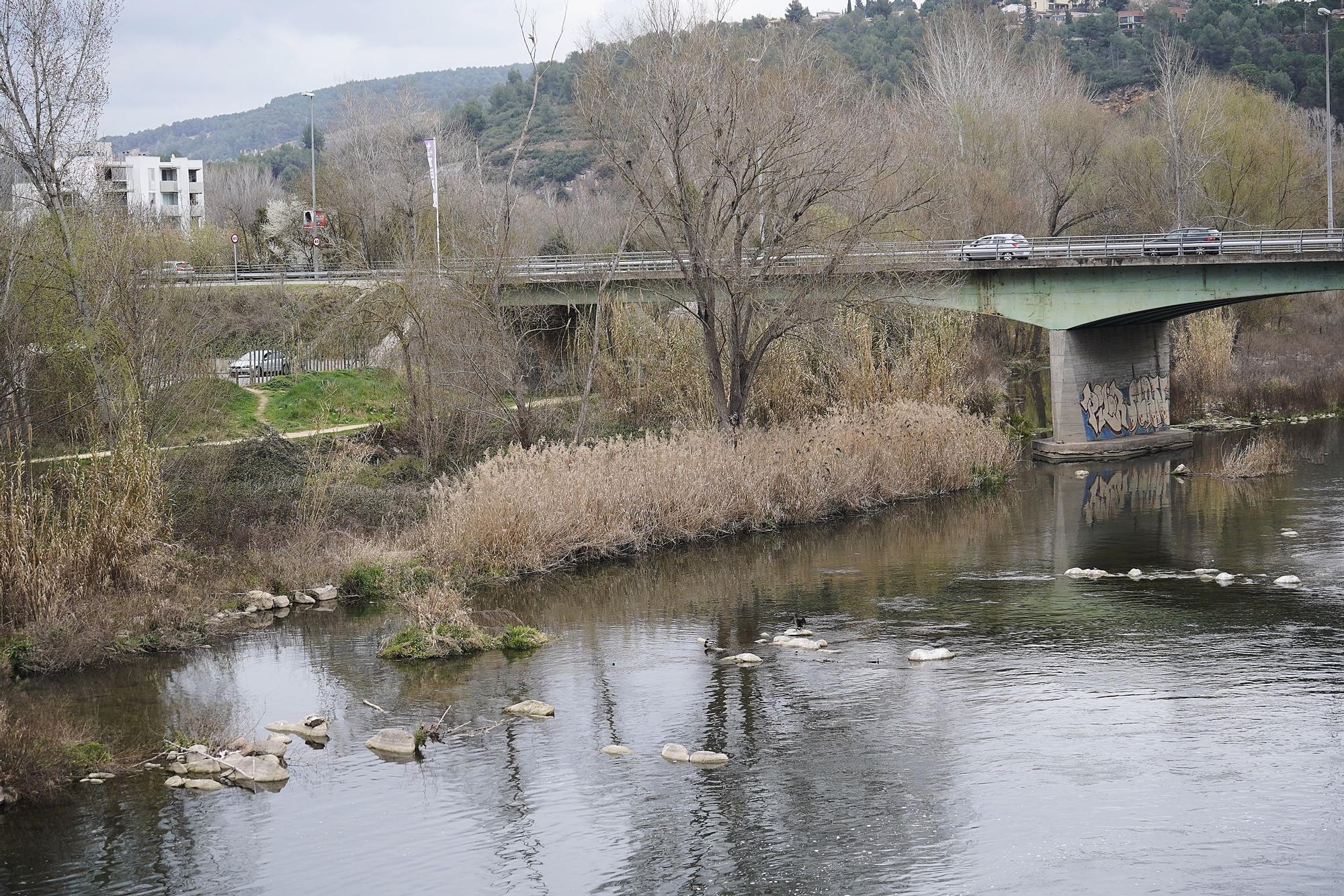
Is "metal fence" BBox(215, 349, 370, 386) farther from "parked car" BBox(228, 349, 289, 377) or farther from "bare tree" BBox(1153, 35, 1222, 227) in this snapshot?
"bare tree" BBox(1153, 35, 1222, 227)

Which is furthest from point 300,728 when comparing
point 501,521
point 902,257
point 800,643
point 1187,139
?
point 1187,139

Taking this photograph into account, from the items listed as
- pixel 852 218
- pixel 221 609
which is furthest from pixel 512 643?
pixel 852 218

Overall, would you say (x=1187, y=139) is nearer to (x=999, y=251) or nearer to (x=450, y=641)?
(x=999, y=251)

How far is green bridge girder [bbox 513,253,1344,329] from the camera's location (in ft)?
135

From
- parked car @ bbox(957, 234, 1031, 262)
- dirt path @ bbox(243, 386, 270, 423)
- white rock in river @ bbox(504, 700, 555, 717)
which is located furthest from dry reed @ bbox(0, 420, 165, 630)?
parked car @ bbox(957, 234, 1031, 262)

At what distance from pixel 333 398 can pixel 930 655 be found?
2795cm

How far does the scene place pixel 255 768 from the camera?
53.6 ft

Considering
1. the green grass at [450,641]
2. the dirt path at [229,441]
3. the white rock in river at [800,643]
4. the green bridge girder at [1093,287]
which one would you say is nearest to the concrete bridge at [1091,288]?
the green bridge girder at [1093,287]

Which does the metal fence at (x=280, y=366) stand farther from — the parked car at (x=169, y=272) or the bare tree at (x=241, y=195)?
the bare tree at (x=241, y=195)

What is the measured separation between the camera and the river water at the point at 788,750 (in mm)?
13555

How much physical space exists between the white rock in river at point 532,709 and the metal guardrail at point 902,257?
678 inches

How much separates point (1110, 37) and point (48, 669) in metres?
137

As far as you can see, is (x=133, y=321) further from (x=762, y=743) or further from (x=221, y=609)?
(x=762, y=743)

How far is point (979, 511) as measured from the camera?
34812 millimetres
